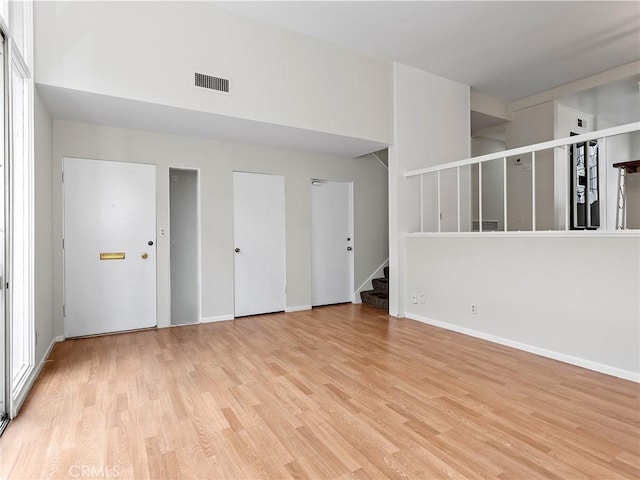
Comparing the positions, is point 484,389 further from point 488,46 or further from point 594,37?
point 594,37

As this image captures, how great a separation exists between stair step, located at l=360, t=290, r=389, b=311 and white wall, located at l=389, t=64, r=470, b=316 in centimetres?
38

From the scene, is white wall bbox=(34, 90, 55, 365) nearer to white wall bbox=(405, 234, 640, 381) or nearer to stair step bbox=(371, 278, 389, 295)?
white wall bbox=(405, 234, 640, 381)

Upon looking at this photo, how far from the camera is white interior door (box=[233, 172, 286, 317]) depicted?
4.89m

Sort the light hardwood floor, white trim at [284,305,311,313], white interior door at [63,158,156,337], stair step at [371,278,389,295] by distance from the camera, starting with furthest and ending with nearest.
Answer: stair step at [371,278,389,295] → white trim at [284,305,311,313] → white interior door at [63,158,156,337] → the light hardwood floor

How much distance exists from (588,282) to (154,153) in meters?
4.71

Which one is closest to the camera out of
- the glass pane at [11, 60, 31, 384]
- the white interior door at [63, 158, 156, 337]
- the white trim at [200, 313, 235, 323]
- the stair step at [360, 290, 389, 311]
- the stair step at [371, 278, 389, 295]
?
the glass pane at [11, 60, 31, 384]

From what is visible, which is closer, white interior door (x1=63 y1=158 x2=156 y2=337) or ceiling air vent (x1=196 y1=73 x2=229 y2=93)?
ceiling air vent (x1=196 y1=73 x2=229 y2=93)

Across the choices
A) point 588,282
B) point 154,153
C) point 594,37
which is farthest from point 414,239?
point 154,153

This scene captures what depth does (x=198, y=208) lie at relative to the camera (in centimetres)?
462

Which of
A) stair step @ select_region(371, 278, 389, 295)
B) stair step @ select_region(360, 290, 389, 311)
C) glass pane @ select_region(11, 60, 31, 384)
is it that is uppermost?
glass pane @ select_region(11, 60, 31, 384)

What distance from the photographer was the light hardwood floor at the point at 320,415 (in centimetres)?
176

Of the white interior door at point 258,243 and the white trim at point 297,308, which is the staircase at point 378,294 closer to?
the white trim at point 297,308

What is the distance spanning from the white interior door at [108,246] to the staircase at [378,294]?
124 inches

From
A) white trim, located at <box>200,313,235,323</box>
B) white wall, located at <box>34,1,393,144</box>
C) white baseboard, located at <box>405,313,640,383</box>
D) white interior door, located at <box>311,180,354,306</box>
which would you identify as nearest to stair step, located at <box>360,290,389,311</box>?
white interior door, located at <box>311,180,354,306</box>
